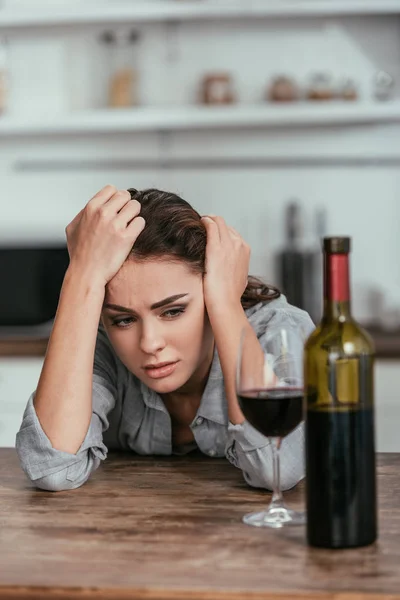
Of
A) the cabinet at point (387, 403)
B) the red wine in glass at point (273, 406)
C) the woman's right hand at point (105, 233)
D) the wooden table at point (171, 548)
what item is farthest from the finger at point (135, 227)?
the cabinet at point (387, 403)

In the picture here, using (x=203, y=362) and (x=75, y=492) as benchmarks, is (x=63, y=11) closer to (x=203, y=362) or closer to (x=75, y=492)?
(x=203, y=362)

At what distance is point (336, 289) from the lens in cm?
97

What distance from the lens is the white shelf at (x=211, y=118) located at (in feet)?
10.5

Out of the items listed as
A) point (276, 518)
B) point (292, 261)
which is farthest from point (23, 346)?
point (276, 518)

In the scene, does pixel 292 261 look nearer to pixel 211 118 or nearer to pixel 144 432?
pixel 211 118

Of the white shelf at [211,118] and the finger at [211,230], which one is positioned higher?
the white shelf at [211,118]

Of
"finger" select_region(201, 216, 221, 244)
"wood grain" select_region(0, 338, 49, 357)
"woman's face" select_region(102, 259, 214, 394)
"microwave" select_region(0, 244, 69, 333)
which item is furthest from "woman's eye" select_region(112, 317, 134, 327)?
"microwave" select_region(0, 244, 69, 333)

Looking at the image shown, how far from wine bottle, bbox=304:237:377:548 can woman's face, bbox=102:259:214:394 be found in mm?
463

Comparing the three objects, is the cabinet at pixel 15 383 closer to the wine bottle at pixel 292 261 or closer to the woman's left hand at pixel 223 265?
the wine bottle at pixel 292 261

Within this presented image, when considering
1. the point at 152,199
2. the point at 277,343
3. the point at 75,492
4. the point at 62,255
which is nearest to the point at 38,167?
the point at 62,255

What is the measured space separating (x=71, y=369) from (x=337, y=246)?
0.63 meters

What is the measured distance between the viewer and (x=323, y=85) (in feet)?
10.7

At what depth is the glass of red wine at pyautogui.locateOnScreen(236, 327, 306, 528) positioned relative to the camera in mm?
1029

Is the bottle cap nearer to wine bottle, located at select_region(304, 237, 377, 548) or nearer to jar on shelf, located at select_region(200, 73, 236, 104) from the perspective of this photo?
wine bottle, located at select_region(304, 237, 377, 548)
